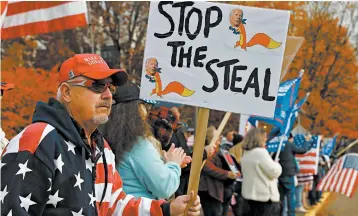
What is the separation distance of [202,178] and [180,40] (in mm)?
5481

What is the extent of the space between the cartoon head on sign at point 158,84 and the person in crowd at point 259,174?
469 cm

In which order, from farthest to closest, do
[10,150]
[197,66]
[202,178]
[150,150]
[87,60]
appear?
1. [202,178]
2. [150,150]
3. [197,66]
4. [87,60]
5. [10,150]

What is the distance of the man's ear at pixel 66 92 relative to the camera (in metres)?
2.92

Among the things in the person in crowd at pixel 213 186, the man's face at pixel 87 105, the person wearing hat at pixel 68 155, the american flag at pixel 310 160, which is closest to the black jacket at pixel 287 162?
the person in crowd at pixel 213 186

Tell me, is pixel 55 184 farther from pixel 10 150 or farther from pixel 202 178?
pixel 202 178

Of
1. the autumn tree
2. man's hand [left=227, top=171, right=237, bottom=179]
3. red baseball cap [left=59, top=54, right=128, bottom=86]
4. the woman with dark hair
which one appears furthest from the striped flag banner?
the autumn tree

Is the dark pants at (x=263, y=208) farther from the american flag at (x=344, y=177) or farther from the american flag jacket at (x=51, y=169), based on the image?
the american flag jacket at (x=51, y=169)

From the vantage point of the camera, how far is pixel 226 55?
11.8ft

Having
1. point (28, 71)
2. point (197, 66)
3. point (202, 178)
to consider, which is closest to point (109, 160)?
point (197, 66)

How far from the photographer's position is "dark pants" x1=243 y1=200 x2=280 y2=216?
28.0 ft

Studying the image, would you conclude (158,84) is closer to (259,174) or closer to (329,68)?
(259,174)

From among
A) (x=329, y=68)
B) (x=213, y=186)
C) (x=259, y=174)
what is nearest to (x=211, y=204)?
(x=213, y=186)

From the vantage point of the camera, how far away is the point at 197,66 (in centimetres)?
363

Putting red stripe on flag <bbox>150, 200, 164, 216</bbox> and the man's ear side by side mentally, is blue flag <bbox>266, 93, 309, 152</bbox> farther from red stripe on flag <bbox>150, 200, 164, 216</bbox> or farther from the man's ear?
the man's ear
